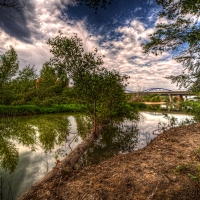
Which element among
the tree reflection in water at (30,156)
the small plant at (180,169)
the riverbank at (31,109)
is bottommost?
the tree reflection in water at (30,156)

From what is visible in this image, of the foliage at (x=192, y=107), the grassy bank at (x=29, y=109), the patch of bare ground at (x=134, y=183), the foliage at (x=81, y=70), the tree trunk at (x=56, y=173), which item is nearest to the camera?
the patch of bare ground at (x=134, y=183)

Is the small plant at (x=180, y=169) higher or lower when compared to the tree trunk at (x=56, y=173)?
higher

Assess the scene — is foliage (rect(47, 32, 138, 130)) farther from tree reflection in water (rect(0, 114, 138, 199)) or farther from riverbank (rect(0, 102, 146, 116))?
riverbank (rect(0, 102, 146, 116))

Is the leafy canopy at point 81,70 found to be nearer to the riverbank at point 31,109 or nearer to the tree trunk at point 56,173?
the tree trunk at point 56,173

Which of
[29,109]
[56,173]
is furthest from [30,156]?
[29,109]

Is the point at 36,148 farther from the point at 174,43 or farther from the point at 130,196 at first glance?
the point at 174,43

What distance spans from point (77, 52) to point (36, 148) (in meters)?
6.20

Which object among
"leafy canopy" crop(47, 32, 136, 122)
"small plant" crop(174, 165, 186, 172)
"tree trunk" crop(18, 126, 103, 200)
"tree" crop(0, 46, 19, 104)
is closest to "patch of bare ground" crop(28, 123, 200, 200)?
"small plant" crop(174, 165, 186, 172)

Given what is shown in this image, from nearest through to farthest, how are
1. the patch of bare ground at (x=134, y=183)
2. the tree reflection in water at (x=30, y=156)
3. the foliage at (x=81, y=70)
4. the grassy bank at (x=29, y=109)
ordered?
the patch of bare ground at (x=134, y=183) → the tree reflection in water at (x=30, y=156) → the foliage at (x=81, y=70) → the grassy bank at (x=29, y=109)

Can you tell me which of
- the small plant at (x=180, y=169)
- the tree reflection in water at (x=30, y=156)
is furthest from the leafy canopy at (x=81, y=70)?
the small plant at (x=180, y=169)

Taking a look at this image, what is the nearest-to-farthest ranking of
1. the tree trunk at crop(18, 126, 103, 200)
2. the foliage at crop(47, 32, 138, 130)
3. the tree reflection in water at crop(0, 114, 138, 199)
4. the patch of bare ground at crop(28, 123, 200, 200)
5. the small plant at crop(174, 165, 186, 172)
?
1. the patch of bare ground at crop(28, 123, 200, 200)
2. the tree trunk at crop(18, 126, 103, 200)
3. the small plant at crop(174, 165, 186, 172)
4. the tree reflection in water at crop(0, 114, 138, 199)
5. the foliage at crop(47, 32, 138, 130)

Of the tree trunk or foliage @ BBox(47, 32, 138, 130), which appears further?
foliage @ BBox(47, 32, 138, 130)

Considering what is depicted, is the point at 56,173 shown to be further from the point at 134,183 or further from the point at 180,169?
the point at 180,169

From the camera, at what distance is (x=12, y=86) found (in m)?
25.1
